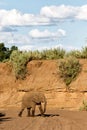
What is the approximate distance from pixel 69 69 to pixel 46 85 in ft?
6.67

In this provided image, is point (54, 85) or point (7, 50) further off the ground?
point (7, 50)

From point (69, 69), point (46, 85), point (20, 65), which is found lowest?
point (46, 85)

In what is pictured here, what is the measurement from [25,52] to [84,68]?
536 cm

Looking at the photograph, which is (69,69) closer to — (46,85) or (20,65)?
(46,85)

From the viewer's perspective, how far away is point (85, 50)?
119ft

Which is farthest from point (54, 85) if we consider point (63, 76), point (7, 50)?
point (7, 50)

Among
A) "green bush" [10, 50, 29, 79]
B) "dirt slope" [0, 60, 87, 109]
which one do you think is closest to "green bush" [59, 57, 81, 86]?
"dirt slope" [0, 60, 87, 109]

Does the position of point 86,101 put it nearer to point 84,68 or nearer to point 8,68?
point 84,68

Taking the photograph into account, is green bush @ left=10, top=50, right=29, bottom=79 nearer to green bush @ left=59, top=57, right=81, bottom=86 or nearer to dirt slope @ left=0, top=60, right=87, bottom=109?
dirt slope @ left=0, top=60, right=87, bottom=109

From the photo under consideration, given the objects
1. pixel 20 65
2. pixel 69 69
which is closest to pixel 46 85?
pixel 69 69

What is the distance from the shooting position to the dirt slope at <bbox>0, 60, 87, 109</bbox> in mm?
33719

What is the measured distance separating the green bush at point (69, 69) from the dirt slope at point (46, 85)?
1.16 feet

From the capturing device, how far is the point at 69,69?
34.6 metres

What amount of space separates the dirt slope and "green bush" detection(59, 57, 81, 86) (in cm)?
35
